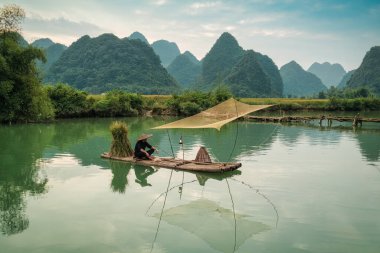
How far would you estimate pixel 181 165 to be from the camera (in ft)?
31.7

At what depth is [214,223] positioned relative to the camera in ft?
19.8

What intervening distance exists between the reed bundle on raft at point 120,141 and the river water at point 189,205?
22.7 inches

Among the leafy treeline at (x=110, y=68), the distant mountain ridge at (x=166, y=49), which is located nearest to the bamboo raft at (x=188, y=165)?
the leafy treeline at (x=110, y=68)

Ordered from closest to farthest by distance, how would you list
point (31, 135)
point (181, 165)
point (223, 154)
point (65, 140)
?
1. point (181, 165)
2. point (223, 154)
3. point (65, 140)
4. point (31, 135)

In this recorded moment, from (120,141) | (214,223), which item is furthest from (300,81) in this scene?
(214,223)

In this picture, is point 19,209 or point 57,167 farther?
point 57,167

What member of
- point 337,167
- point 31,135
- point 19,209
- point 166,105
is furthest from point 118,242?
point 166,105

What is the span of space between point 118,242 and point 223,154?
8204 mm

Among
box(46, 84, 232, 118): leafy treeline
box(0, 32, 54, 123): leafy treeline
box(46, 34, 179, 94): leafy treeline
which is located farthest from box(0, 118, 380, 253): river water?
box(46, 34, 179, 94): leafy treeline

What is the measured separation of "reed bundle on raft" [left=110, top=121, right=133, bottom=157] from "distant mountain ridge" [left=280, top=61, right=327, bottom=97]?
419 ft

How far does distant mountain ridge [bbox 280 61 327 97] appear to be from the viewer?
457 feet

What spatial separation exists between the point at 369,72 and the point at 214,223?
278 feet

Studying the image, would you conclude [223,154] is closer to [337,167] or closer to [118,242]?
[337,167]

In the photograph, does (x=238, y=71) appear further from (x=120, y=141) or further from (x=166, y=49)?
(x=166, y=49)
